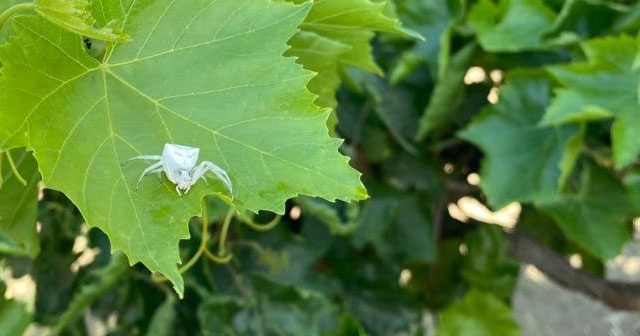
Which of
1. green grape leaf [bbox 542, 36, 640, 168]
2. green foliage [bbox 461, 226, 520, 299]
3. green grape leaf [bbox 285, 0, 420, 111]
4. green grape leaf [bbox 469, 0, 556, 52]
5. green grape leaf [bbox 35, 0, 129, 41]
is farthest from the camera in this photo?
green foliage [bbox 461, 226, 520, 299]

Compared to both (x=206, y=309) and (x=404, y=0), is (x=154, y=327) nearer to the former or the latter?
(x=206, y=309)

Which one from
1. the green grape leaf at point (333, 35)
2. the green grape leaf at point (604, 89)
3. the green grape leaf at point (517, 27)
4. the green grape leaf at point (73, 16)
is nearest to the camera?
the green grape leaf at point (73, 16)

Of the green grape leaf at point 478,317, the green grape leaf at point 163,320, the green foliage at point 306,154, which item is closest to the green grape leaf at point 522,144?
the green foliage at point 306,154

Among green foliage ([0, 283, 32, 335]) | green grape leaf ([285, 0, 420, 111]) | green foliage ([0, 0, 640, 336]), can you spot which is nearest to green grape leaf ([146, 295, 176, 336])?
green foliage ([0, 0, 640, 336])

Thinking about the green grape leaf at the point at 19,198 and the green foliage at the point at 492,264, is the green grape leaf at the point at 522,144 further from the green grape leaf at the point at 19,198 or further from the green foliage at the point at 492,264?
the green grape leaf at the point at 19,198

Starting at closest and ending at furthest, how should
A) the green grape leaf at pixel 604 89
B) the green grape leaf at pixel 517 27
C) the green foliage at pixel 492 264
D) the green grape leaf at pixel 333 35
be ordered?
1. the green grape leaf at pixel 333 35
2. the green grape leaf at pixel 604 89
3. the green grape leaf at pixel 517 27
4. the green foliage at pixel 492 264

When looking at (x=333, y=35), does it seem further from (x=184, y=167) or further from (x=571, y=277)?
(x=571, y=277)

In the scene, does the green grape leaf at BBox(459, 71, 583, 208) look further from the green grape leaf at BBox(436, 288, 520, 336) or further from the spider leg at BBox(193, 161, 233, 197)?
the spider leg at BBox(193, 161, 233, 197)
